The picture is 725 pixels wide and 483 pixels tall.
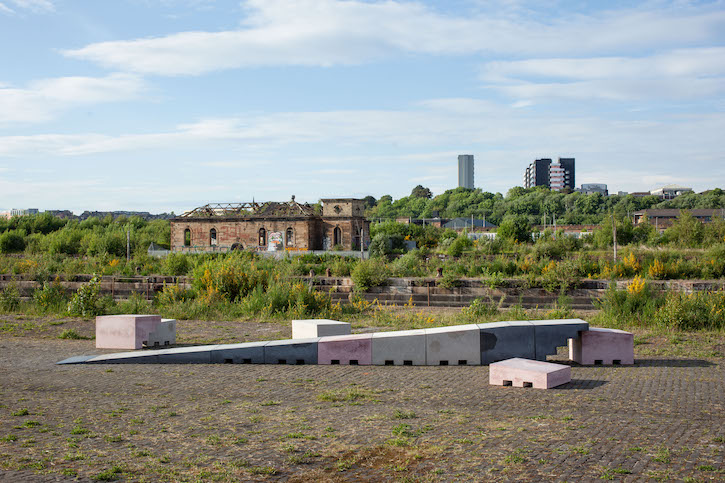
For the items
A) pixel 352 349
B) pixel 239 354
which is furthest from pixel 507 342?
pixel 239 354

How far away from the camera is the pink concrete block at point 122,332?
1273cm

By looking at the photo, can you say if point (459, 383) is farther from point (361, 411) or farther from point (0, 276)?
point (0, 276)

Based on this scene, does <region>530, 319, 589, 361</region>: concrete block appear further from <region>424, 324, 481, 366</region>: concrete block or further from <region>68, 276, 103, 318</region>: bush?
<region>68, 276, 103, 318</region>: bush

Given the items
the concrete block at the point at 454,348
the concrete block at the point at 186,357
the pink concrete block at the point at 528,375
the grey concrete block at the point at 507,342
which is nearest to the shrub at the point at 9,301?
the concrete block at the point at 186,357

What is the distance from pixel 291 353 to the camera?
10.9 m

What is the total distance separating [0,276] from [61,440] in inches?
851

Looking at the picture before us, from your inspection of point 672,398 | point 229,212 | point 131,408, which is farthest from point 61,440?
point 229,212

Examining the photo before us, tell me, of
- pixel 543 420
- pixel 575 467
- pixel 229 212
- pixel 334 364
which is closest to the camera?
pixel 575 467

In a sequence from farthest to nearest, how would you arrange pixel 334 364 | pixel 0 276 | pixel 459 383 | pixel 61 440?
pixel 0 276, pixel 334 364, pixel 459 383, pixel 61 440

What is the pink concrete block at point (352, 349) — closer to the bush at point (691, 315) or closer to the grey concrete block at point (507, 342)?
the grey concrete block at point (507, 342)

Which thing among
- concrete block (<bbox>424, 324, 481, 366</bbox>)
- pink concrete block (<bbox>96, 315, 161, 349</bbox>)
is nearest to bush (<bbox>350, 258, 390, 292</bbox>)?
pink concrete block (<bbox>96, 315, 161, 349</bbox>)

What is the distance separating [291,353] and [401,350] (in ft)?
5.84

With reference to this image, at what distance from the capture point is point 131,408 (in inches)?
291

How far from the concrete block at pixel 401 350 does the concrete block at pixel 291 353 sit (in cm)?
103
